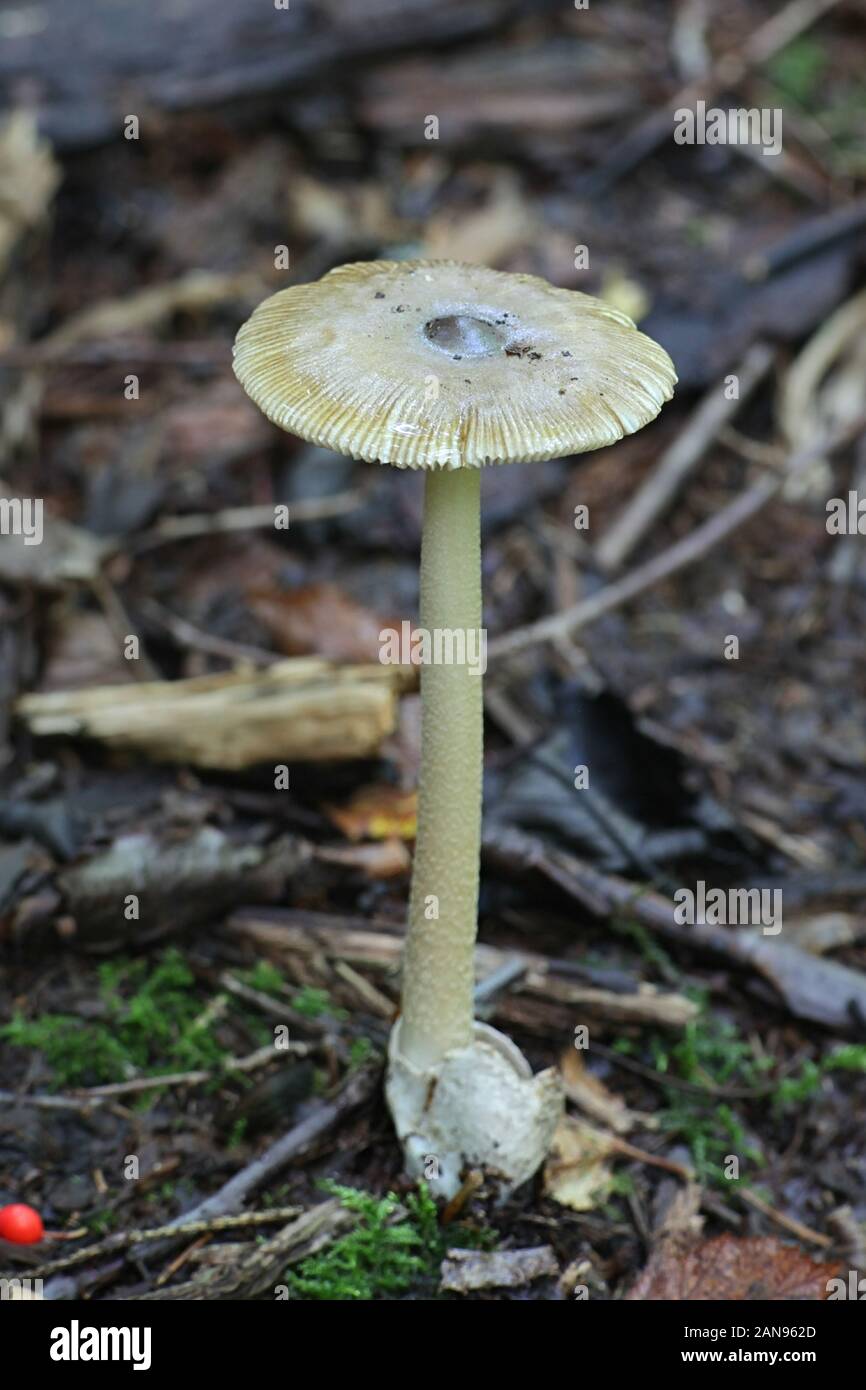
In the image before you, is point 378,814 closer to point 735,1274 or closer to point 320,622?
point 320,622

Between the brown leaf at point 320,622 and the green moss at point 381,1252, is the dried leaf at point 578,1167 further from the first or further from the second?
the brown leaf at point 320,622

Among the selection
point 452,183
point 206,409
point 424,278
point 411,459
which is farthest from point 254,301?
point 411,459

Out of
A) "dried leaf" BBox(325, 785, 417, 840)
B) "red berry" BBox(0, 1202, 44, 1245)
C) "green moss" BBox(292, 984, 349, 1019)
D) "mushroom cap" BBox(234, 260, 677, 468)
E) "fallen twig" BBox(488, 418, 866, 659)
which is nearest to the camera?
"mushroom cap" BBox(234, 260, 677, 468)

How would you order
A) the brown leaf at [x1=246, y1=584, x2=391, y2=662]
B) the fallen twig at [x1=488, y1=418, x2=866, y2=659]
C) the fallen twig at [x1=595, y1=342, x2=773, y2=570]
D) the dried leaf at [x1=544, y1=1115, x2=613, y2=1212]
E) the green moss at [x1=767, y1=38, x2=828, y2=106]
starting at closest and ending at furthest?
the dried leaf at [x1=544, y1=1115, x2=613, y2=1212]
the brown leaf at [x1=246, y1=584, x2=391, y2=662]
the fallen twig at [x1=488, y1=418, x2=866, y2=659]
the fallen twig at [x1=595, y1=342, x2=773, y2=570]
the green moss at [x1=767, y1=38, x2=828, y2=106]

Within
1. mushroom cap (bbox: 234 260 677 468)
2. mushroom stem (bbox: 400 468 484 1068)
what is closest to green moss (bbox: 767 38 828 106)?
mushroom cap (bbox: 234 260 677 468)

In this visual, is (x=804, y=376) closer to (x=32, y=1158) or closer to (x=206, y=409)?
(x=206, y=409)

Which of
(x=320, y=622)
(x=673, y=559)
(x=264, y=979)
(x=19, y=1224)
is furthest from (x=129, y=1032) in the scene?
(x=673, y=559)

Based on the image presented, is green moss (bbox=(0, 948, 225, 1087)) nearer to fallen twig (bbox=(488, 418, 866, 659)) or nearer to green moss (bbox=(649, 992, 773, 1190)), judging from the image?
green moss (bbox=(649, 992, 773, 1190))

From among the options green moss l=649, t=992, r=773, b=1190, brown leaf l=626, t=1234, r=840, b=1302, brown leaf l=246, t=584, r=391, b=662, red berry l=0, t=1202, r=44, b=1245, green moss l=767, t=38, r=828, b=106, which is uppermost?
green moss l=767, t=38, r=828, b=106

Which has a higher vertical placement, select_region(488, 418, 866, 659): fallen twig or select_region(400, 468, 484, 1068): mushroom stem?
select_region(488, 418, 866, 659): fallen twig
